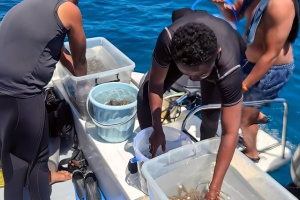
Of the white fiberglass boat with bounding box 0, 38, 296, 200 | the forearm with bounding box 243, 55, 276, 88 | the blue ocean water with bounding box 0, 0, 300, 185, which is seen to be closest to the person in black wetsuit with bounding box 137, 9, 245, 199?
the forearm with bounding box 243, 55, 276, 88

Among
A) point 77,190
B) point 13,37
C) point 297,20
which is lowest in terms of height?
point 77,190

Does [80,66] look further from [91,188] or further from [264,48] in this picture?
[264,48]

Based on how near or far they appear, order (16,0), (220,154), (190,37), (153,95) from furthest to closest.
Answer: (16,0) < (153,95) < (220,154) < (190,37)

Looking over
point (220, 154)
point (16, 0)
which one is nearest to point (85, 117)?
point (220, 154)

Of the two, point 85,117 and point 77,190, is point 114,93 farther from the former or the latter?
point 77,190

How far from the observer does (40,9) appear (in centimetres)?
197

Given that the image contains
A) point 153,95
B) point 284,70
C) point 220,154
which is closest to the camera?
point 220,154

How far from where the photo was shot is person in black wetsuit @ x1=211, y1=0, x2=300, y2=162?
2.13 m

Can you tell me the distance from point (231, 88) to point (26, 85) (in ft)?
4.31

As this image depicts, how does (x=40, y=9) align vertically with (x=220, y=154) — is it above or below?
above

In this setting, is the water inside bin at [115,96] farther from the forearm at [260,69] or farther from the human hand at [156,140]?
the forearm at [260,69]

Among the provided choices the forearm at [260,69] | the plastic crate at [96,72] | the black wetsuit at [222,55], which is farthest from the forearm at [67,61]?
the forearm at [260,69]

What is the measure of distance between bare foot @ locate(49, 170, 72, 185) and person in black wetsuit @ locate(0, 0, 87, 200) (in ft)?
1.28

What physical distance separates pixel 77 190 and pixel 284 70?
6.54 ft
